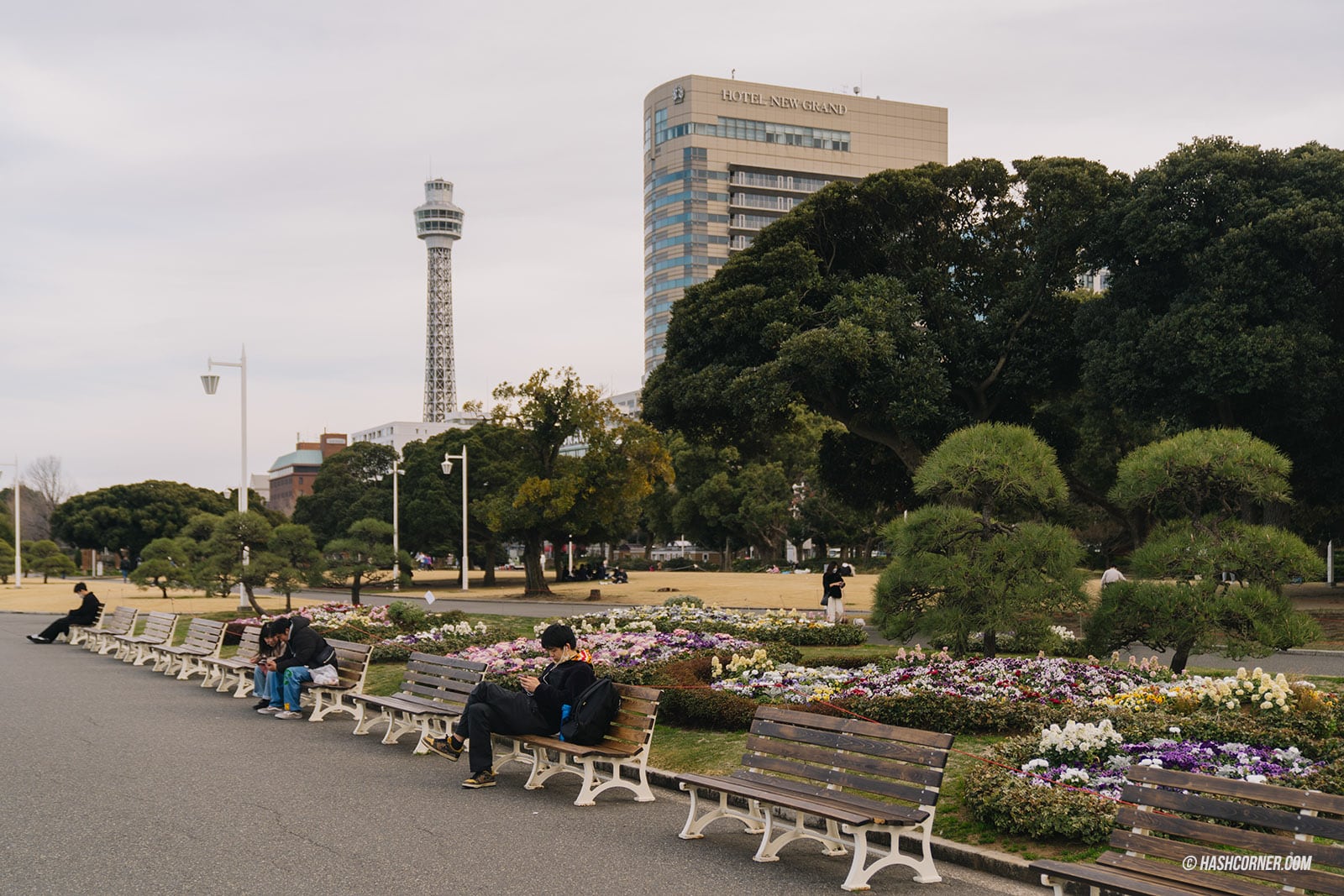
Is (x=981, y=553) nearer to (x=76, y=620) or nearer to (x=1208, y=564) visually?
(x=1208, y=564)

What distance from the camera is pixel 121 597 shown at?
1816 inches

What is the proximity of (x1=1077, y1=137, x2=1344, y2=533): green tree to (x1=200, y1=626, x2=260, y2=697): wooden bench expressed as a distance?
734 inches

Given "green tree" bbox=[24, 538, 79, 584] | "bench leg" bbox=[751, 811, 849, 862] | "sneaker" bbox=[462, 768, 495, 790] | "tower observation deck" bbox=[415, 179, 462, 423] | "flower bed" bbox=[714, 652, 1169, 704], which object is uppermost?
"tower observation deck" bbox=[415, 179, 462, 423]

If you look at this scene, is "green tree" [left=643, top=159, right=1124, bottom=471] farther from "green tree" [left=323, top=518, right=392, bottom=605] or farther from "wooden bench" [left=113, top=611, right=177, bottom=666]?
"wooden bench" [left=113, top=611, right=177, bottom=666]

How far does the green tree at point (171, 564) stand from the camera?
33.0 m

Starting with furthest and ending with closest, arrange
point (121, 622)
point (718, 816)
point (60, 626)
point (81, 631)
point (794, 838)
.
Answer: point (60, 626)
point (81, 631)
point (121, 622)
point (718, 816)
point (794, 838)

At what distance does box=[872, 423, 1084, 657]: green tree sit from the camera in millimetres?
13320

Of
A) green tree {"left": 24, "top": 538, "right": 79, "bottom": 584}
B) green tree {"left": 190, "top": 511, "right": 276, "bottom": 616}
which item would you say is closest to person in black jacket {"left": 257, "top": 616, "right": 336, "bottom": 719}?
green tree {"left": 190, "top": 511, "right": 276, "bottom": 616}

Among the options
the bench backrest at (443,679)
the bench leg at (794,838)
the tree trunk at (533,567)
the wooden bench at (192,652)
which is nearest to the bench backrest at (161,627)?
the wooden bench at (192,652)

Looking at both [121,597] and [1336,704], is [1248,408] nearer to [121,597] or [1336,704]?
[1336,704]

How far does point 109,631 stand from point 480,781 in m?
17.0

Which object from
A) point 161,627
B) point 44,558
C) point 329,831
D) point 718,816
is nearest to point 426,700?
point 329,831

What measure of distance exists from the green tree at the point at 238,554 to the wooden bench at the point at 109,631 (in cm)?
434

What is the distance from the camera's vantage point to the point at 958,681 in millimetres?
12227
